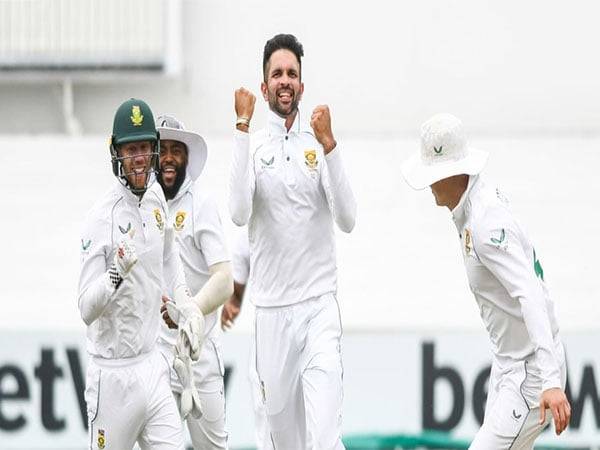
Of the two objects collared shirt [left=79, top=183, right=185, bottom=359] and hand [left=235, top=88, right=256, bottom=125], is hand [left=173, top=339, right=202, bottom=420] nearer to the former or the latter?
collared shirt [left=79, top=183, right=185, bottom=359]

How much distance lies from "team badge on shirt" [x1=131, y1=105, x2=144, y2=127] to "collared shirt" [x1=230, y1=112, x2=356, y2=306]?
76 centimetres

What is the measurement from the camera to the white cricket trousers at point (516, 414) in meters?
5.88

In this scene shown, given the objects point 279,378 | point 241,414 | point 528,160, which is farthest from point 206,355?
point 528,160

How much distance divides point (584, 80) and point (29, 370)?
4015 millimetres

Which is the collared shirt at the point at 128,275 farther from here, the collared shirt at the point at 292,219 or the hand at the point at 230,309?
the hand at the point at 230,309

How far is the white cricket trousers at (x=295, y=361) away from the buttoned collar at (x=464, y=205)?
989mm

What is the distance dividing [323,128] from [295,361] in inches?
36.1

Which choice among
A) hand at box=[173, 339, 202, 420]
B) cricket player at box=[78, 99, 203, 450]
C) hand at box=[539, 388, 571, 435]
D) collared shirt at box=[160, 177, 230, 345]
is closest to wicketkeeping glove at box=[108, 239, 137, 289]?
cricket player at box=[78, 99, 203, 450]

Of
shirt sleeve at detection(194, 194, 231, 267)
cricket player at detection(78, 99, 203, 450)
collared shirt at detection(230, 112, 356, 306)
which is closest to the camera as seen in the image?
cricket player at detection(78, 99, 203, 450)

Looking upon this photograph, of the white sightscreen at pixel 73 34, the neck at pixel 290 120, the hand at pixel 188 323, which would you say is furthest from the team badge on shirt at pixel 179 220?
the white sightscreen at pixel 73 34

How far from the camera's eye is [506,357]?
600 cm

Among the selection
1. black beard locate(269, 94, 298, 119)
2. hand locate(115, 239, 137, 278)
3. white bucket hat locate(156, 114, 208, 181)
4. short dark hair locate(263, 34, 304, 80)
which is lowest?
hand locate(115, 239, 137, 278)

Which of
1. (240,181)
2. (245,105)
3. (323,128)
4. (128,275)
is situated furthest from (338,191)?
(128,275)

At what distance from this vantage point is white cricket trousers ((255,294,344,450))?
6.71 meters
